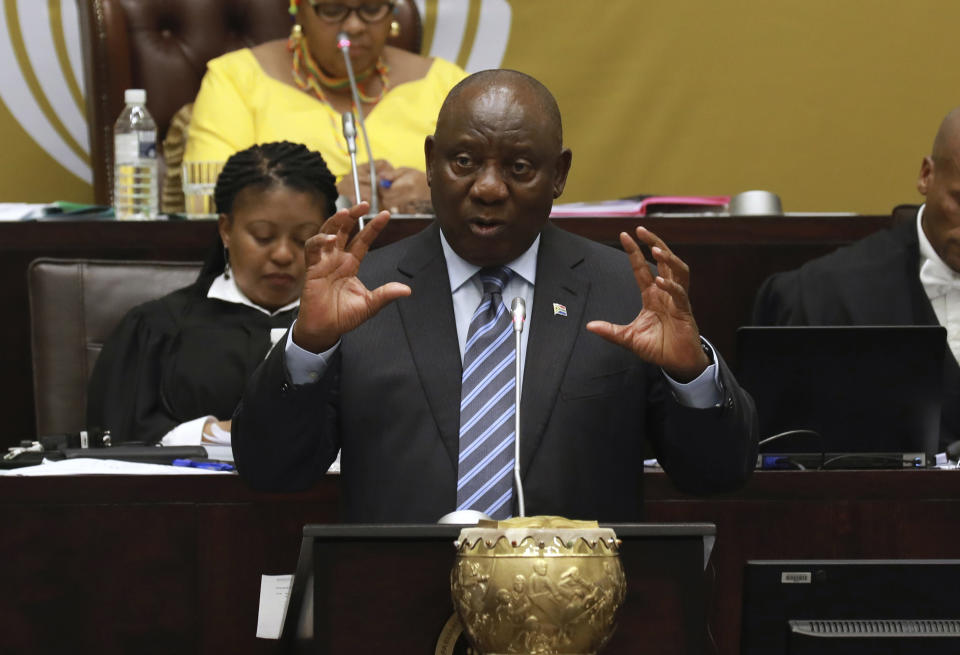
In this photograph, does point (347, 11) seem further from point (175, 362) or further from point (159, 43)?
point (175, 362)

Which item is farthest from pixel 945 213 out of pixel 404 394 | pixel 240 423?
pixel 240 423

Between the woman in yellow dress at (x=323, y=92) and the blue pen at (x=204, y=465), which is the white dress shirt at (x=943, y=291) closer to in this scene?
the woman in yellow dress at (x=323, y=92)

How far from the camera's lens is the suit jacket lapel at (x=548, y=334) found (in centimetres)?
194

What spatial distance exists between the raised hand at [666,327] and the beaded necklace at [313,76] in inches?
92.3

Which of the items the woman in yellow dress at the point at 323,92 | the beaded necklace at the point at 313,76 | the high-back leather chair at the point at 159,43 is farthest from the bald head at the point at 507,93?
the high-back leather chair at the point at 159,43

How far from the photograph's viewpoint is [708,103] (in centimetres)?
447

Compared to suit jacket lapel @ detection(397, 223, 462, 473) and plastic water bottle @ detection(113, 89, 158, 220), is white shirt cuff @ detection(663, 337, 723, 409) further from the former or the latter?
plastic water bottle @ detection(113, 89, 158, 220)

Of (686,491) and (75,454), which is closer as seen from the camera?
(686,491)

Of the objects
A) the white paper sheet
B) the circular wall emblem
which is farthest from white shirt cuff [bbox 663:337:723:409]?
the circular wall emblem

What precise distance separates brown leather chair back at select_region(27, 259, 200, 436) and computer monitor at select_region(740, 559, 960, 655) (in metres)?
2.03

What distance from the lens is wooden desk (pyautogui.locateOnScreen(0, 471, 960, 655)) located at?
85.7 inches

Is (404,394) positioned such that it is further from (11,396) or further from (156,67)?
(156,67)

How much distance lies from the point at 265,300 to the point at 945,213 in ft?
4.84

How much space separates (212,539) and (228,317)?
953 millimetres
